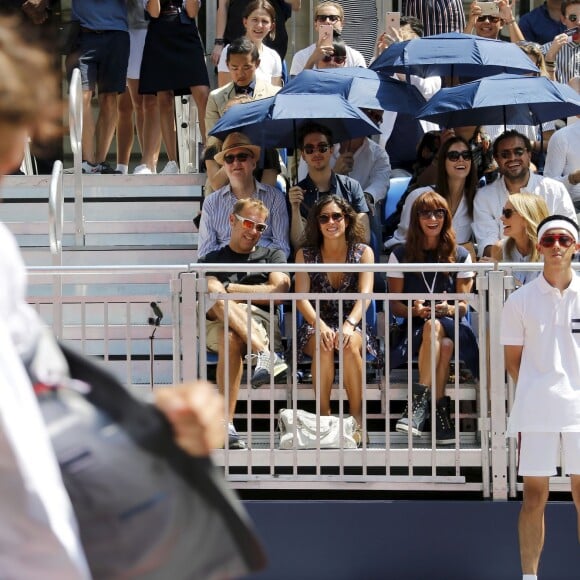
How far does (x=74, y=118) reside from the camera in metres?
9.47

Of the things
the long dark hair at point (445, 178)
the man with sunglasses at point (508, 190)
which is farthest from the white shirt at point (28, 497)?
the long dark hair at point (445, 178)

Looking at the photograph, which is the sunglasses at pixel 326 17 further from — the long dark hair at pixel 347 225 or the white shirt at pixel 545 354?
the white shirt at pixel 545 354

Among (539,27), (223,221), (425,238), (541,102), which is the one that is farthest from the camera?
(539,27)

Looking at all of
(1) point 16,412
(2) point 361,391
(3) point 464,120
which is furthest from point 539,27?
(1) point 16,412

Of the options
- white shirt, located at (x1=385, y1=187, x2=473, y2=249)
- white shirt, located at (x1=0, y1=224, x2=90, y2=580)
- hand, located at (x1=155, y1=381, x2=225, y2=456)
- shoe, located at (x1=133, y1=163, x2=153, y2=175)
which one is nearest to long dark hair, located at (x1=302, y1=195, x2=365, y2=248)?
white shirt, located at (x1=385, y1=187, x2=473, y2=249)

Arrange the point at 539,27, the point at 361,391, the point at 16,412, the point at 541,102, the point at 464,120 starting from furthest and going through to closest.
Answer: the point at 539,27, the point at 464,120, the point at 541,102, the point at 361,391, the point at 16,412

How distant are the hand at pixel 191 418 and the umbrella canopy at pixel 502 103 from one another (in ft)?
23.6

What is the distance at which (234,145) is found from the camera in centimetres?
891

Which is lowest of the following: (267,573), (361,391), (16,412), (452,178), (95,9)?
(267,573)

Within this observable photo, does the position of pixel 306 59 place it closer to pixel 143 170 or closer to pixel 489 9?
pixel 489 9

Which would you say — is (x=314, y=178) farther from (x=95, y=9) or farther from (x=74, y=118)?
(x=95, y=9)

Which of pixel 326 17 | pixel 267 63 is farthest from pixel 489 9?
pixel 267 63

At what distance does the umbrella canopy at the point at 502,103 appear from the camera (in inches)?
361

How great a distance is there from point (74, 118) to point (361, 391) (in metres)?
3.38
